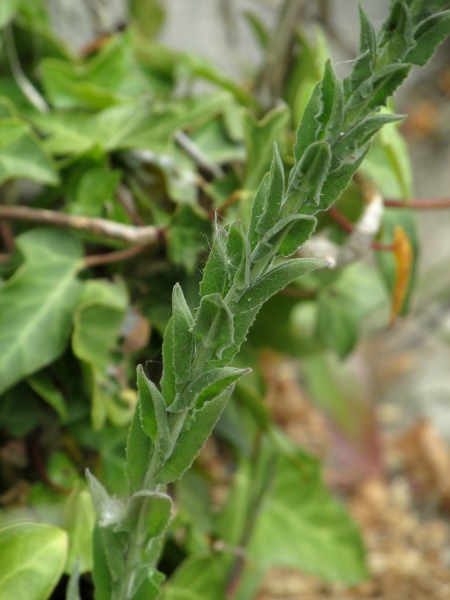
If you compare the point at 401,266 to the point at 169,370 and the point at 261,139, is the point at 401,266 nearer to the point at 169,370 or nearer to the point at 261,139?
the point at 261,139

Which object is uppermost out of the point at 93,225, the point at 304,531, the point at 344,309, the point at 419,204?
the point at 93,225

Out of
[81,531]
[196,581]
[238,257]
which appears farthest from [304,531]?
Answer: [238,257]

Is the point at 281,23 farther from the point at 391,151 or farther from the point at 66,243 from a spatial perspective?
the point at 66,243

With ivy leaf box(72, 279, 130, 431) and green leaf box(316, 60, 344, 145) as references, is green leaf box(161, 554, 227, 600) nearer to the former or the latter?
ivy leaf box(72, 279, 130, 431)

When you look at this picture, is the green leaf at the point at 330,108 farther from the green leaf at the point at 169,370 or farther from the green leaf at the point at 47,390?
the green leaf at the point at 47,390

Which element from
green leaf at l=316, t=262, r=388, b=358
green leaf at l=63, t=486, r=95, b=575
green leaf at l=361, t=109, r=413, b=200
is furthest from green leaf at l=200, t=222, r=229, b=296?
green leaf at l=316, t=262, r=388, b=358

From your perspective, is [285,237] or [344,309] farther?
[344,309]

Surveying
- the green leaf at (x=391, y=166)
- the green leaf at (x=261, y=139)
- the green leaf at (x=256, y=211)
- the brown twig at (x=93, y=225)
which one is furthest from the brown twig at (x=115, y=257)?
the green leaf at (x=256, y=211)
